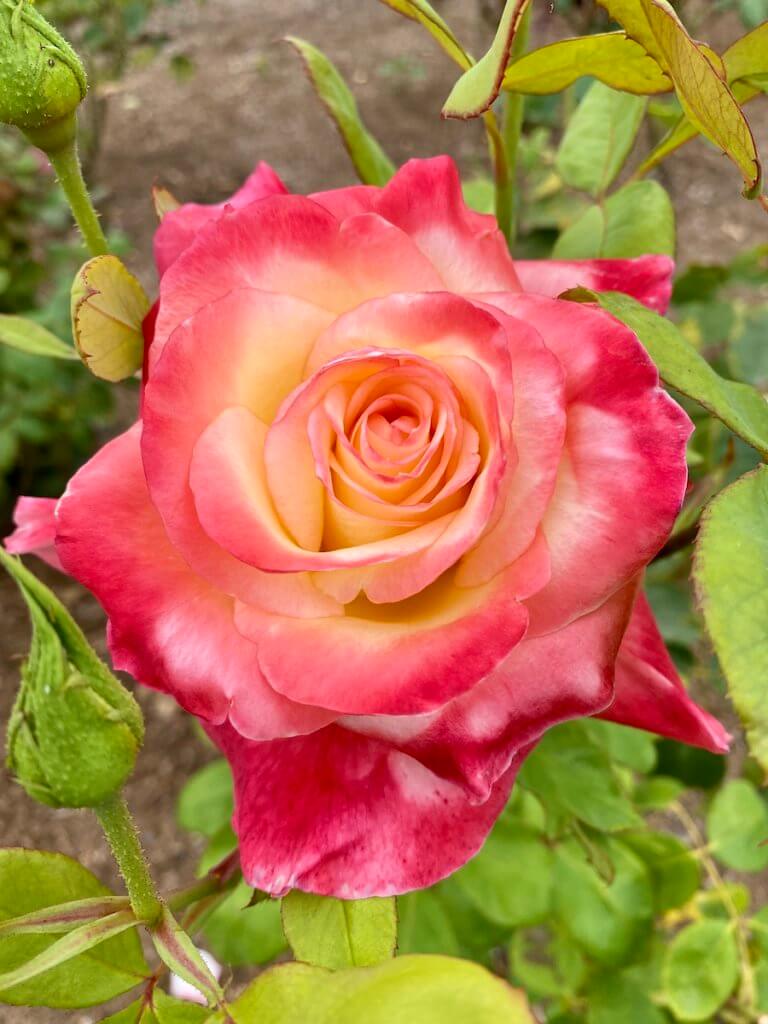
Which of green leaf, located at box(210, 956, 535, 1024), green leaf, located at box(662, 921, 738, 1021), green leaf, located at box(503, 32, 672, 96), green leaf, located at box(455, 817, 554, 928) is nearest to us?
green leaf, located at box(210, 956, 535, 1024)

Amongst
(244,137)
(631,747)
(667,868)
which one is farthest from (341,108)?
(244,137)

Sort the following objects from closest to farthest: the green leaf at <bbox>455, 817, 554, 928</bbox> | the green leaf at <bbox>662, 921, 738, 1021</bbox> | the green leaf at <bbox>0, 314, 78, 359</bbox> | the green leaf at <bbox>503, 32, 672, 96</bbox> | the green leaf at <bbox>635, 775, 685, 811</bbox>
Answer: the green leaf at <bbox>503, 32, 672, 96</bbox> → the green leaf at <bbox>0, 314, 78, 359</bbox> → the green leaf at <bbox>455, 817, 554, 928</bbox> → the green leaf at <bbox>662, 921, 738, 1021</bbox> → the green leaf at <bbox>635, 775, 685, 811</bbox>

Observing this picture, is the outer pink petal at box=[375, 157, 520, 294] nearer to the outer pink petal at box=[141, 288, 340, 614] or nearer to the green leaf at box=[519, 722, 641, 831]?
the outer pink petal at box=[141, 288, 340, 614]

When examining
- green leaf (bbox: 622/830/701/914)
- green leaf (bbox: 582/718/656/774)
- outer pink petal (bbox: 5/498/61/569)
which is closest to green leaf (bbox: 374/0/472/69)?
outer pink petal (bbox: 5/498/61/569)

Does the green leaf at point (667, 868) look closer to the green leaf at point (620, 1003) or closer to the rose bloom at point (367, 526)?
the green leaf at point (620, 1003)

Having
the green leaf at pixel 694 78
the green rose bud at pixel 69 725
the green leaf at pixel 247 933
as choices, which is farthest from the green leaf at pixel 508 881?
the green leaf at pixel 694 78

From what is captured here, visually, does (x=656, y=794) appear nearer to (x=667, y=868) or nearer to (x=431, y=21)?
(x=667, y=868)
